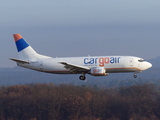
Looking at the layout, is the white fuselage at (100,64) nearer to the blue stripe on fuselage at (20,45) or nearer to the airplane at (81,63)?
the airplane at (81,63)

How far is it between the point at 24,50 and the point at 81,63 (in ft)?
41.5

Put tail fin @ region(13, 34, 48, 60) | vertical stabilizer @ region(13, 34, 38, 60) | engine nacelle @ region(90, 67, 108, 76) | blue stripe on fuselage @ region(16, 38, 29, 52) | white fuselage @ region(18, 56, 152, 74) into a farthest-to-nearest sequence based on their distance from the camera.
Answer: blue stripe on fuselage @ region(16, 38, 29, 52) < vertical stabilizer @ region(13, 34, 38, 60) < tail fin @ region(13, 34, 48, 60) < white fuselage @ region(18, 56, 152, 74) < engine nacelle @ region(90, 67, 108, 76)

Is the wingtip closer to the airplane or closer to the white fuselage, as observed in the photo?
the airplane

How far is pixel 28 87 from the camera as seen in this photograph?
142875 mm

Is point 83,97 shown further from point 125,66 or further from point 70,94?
point 125,66

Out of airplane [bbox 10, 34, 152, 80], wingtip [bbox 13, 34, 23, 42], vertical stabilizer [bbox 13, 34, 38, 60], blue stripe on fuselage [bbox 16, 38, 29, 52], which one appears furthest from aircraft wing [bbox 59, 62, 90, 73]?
wingtip [bbox 13, 34, 23, 42]

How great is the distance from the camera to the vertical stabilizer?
84531 millimetres

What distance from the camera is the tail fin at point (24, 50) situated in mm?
84250

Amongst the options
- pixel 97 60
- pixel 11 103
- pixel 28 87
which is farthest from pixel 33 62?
pixel 28 87

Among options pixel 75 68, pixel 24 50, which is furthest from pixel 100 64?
pixel 24 50

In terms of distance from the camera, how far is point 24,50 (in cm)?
8525

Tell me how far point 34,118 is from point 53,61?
40872 mm

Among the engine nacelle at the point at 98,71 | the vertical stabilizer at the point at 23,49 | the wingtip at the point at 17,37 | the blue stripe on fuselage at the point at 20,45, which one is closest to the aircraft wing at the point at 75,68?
the engine nacelle at the point at 98,71

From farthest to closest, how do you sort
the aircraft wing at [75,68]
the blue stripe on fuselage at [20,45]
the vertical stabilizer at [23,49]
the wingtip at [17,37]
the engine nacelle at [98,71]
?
the wingtip at [17,37] → the blue stripe on fuselage at [20,45] → the vertical stabilizer at [23,49] → the aircraft wing at [75,68] → the engine nacelle at [98,71]
